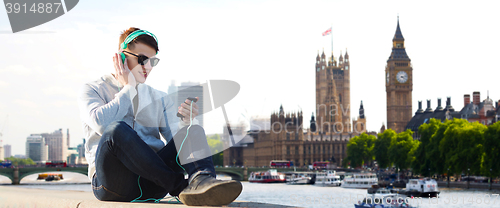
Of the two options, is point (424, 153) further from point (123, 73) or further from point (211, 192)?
point (211, 192)

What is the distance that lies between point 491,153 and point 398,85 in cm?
7110

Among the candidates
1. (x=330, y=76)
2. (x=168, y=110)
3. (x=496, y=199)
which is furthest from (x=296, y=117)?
(x=168, y=110)

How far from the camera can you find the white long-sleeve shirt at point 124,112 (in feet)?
11.5

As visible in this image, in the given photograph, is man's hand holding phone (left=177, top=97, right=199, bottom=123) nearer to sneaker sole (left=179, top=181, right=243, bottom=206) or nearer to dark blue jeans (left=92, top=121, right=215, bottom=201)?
dark blue jeans (left=92, top=121, right=215, bottom=201)

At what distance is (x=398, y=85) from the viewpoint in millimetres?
110062

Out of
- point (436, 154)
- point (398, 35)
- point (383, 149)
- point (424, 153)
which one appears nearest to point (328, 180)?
point (383, 149)

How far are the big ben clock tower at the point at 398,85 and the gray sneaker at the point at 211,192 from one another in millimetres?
108244

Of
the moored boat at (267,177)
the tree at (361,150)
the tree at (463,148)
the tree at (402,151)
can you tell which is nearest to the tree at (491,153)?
the tree at (463,148)

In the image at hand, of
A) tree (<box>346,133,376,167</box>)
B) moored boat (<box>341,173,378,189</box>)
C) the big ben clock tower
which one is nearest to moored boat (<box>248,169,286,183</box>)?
tree (<box>346,133,376,167</box>)

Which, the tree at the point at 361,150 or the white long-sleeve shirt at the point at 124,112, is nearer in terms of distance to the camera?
the white long-sleeve shirt at the point at 124,112

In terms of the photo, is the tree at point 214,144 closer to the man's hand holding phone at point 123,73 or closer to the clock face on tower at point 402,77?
the man's hand holding phone at point 123,73

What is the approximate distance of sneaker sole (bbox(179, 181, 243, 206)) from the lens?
10.6 ft

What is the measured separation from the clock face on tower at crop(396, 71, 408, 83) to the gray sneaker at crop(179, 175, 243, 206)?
4321 inches

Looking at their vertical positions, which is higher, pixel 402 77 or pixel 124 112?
pixel 402 77
